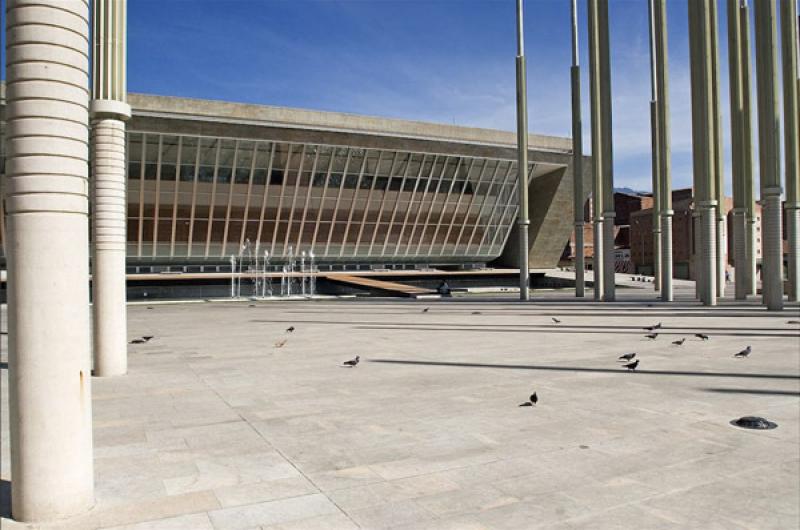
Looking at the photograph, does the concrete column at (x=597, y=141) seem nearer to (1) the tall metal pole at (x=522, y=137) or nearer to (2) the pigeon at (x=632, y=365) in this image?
(1) the tall metal pole at (x=522, y=137)

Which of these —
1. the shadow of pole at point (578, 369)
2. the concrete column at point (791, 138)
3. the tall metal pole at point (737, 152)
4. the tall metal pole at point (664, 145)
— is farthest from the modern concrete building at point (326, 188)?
the shadow of pole at point (578, 369)

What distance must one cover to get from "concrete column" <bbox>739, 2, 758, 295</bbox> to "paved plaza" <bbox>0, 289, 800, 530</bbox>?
78.1 ft

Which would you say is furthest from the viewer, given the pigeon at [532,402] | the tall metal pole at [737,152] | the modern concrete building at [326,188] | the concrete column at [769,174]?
the modern concrete building at [326,188]

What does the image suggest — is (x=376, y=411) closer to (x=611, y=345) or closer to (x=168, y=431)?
(x=168, y=431)

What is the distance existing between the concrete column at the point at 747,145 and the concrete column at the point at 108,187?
109ft

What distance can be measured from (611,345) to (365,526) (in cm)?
1221

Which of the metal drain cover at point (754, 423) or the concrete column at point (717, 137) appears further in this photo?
the concrete column at point (717, 137)

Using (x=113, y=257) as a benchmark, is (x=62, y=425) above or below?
below

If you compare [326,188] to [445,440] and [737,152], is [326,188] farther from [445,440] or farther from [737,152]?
[445,440]

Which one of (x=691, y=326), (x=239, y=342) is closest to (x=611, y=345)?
(x=691, y=326)

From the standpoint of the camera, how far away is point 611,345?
15547mm

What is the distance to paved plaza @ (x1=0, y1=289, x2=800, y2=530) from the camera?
5.02 metres

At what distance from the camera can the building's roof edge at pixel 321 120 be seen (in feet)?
134

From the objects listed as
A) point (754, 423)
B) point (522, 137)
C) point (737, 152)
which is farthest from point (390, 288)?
point (754, 423)
